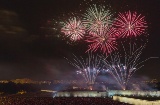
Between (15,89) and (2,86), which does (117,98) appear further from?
(2,86)

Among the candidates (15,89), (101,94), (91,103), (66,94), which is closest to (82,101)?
(91,103)

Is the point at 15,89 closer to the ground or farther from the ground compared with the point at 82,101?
farther from the ground

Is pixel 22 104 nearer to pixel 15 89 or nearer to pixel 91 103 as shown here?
pixel 91 103

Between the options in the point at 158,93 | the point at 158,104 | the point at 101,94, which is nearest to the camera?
the point at 158,104

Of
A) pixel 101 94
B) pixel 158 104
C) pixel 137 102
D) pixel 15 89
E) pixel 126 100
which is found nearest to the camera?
pixel 158 104

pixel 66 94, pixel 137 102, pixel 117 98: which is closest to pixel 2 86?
pixel 66 94

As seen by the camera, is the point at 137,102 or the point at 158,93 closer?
the point at 137,102

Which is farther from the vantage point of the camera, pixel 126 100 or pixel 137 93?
pixel 137 93

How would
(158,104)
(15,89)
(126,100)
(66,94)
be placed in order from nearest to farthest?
(158,104) → (126,100) → (66,94) → (15,89)

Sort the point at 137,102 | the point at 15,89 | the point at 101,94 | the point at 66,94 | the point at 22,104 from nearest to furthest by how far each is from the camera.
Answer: the point at 137,102
the point at 22,104
the point at 101,94
the point at 66,94
the point at 15,89

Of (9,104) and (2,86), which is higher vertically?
(2,86)
